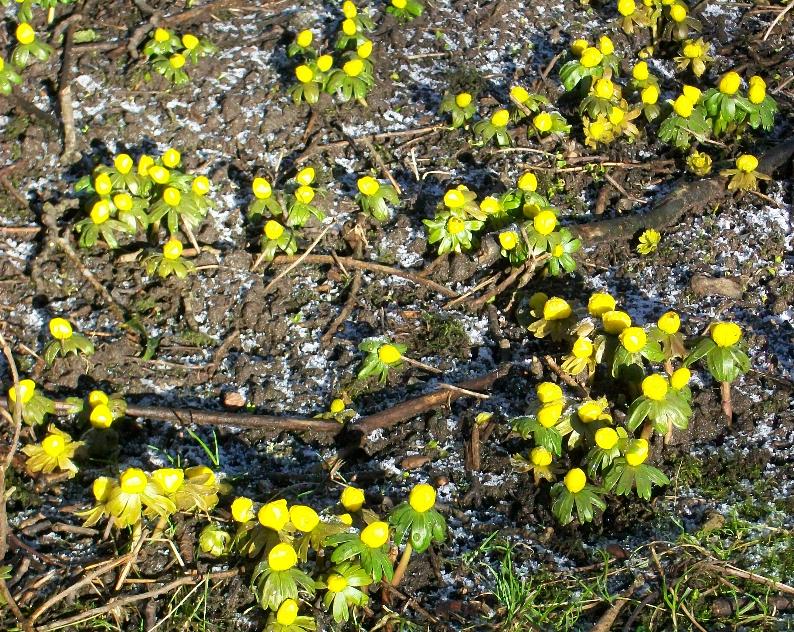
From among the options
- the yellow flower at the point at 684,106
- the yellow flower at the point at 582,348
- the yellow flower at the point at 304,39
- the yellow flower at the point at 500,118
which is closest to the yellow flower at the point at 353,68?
the yellow flower at the point at 304,39

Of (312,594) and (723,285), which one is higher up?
(723,285)

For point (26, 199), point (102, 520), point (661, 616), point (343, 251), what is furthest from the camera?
point (26, 199)

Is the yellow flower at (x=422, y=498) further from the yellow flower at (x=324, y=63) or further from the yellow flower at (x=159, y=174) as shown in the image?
the yellow flower at (x=324, y=63)

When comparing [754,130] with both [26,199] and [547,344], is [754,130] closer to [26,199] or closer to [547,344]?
[547,344]

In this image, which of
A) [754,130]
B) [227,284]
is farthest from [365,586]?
[754,130]

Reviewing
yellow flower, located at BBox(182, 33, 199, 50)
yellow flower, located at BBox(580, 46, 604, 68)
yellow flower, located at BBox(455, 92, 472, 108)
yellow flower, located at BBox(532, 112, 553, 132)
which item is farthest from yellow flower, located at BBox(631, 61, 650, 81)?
yellow flower, located at BBox(182, 33, 199, 50)

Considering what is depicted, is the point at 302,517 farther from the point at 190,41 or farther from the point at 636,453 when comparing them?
the point at 190,41

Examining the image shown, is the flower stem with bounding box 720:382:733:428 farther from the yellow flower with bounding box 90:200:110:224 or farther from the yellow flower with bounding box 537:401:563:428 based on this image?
the yellow flower with bounding box 90:200:110:224
